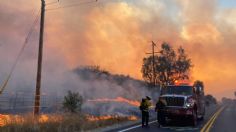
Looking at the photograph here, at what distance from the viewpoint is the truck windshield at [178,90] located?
82.1ft

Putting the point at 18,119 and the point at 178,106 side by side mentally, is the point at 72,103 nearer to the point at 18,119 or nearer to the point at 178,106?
the point at 178,106

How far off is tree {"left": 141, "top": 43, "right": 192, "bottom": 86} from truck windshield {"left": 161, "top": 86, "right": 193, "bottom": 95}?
1731 inches

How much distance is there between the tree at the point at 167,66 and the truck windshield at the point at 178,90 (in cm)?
4398

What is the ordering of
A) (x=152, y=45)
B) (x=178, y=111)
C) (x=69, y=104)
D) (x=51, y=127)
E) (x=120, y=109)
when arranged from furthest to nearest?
(x=152, y=45), (x=120, y=109), (x=69, y=104), (x=178, y=111), (x=51, y=127)

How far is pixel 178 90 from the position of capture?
25203 mm

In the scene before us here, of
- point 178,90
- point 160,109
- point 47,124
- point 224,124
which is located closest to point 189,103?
point 178,90

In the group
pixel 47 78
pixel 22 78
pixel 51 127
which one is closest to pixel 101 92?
pixel 47 78

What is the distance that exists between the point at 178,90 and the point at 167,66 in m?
Answer: 47.0

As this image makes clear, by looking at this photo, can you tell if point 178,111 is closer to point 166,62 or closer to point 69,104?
point 69,104

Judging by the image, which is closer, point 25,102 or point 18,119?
point 18,119

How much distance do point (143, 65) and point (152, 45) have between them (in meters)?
11.8

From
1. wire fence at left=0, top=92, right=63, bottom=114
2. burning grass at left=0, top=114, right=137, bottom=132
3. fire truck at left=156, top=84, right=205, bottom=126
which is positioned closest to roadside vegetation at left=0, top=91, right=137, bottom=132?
burning grass at left=0, top=114, right=137, bottom=132

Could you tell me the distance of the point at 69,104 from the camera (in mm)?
26906

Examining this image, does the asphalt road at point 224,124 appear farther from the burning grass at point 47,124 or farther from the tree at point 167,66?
the tree at point 167,66
